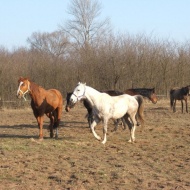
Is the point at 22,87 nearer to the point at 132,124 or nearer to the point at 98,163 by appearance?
the point at 132,124

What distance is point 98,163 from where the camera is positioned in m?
7.67

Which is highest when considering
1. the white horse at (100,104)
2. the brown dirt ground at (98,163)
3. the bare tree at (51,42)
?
the bare tree at (51,42)

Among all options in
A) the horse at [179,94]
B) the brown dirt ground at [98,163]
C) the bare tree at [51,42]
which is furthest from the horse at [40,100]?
the bare tree at [51,42]

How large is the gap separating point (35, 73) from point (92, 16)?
16.0m

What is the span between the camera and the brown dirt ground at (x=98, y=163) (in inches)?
241

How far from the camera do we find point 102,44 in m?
33.1

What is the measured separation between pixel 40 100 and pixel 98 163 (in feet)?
12.2

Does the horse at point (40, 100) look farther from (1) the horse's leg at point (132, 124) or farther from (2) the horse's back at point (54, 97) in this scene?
(1) the horse's leg at point (132, 124)

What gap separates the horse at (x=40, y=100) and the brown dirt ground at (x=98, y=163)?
768mm

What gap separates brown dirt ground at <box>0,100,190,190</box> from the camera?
6.11 m

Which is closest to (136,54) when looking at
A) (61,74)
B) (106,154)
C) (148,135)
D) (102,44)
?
(102,44)

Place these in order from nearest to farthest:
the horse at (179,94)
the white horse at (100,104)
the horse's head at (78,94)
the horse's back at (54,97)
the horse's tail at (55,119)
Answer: the horse's head at (78,94) < the white horse at (100,104) < the horse's back at (54,97) < the horse's tail at (55,119) < the horse at (179,94)

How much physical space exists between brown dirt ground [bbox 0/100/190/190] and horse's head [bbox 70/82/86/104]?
1177 mm

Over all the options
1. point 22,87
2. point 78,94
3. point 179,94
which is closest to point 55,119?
point 22,87
